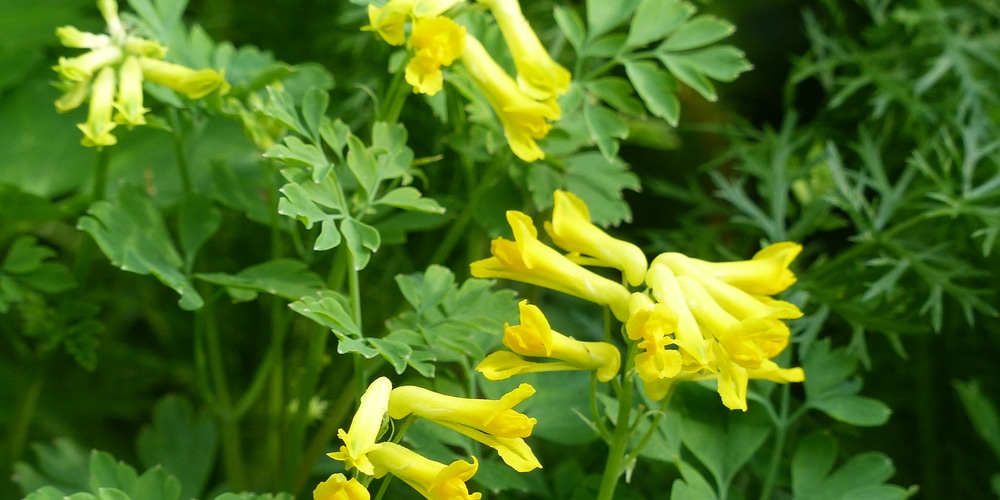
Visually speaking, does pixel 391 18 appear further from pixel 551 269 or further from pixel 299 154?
pixel 551 269

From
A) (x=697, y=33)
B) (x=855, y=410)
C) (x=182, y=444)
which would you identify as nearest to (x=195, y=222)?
(x=182, y=444)

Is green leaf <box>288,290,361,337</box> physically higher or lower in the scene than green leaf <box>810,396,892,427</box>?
higher

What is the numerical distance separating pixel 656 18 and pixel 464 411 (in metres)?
0.52

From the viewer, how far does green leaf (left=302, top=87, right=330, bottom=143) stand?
839mm

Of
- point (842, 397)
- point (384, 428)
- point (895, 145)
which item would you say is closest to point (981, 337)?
point (895, 145)

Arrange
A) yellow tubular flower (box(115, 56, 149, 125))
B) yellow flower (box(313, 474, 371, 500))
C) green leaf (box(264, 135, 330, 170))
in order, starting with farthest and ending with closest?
yellow tubular flower (box(115, 56, 149, 125))
green leaf (box(264, 135, 330, 170))
yellow flower (box(313, 474, 371, 500))

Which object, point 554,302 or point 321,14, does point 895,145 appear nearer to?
point 554,302

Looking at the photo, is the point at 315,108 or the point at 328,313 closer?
the point at 328,313

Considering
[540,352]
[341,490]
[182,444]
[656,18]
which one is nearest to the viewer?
[341,490]

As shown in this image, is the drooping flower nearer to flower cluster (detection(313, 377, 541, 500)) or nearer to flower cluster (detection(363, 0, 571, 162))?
flower cluster (detection(313, 377, 541, 500))

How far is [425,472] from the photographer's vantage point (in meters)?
0.68

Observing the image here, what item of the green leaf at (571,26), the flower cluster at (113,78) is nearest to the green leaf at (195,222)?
the flower cluster at (113,78)

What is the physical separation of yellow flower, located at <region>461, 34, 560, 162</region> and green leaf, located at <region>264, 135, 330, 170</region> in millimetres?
197

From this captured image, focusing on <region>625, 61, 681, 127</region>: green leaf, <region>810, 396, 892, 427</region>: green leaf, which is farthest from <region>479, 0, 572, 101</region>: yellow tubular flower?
<region>810, 396, 892, 427</region>: green leaf
